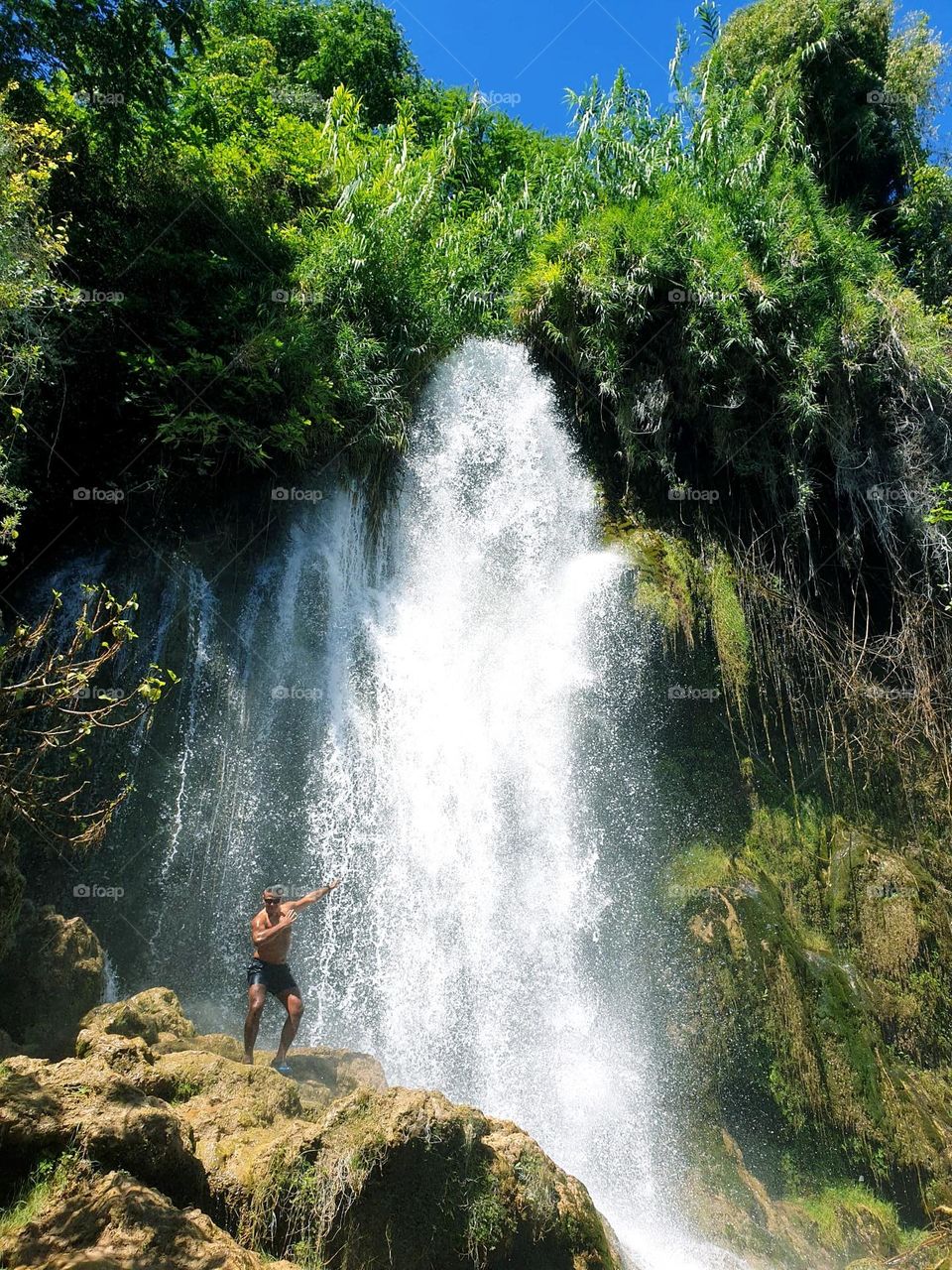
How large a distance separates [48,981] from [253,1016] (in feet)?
4.60

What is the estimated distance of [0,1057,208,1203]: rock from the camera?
338cm

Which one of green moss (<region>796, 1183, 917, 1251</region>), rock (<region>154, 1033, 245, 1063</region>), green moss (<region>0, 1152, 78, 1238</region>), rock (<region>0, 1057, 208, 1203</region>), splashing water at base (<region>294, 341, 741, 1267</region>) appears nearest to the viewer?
green moss (<region>0, 1152, 78, 1238</region>)

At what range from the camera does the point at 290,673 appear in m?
8.73

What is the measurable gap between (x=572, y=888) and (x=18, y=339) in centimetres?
736

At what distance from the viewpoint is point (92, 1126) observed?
11.3ft

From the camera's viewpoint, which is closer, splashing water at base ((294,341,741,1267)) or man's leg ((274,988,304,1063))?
man's leg ((274,988,304,1063))

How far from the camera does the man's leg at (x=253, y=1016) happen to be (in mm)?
6063

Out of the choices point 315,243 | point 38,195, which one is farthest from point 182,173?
point 38,195

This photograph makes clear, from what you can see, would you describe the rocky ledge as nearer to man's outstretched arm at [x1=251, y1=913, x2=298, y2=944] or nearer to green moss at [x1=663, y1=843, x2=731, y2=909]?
man's outstretched arm at [x1=251, y1=913, x2=298, y2=944]

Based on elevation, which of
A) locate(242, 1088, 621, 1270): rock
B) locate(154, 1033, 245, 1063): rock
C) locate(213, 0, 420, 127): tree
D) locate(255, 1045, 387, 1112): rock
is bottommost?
→ locate(242, 1088, 621, 1270): rock

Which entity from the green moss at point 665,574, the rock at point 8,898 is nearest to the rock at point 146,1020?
the rock at point 8,898

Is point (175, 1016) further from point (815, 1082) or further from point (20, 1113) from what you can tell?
point (815, 1082)

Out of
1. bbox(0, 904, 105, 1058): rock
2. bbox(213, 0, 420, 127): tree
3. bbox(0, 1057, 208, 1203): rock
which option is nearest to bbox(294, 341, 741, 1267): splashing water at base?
bbox(0, 904, 105, 1058): rock

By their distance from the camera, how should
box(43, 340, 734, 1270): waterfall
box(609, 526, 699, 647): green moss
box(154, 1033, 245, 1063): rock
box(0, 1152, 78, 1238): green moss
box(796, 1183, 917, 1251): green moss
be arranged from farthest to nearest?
box(609, 526, 699, 647): green moss → box(43, 340, 734, 1270): waterfall → box(796, 1183, 917, 1251): green moss → box(154, 1033, 245, 1063): rock → box(0, 1152, 78, 1238): green moss
